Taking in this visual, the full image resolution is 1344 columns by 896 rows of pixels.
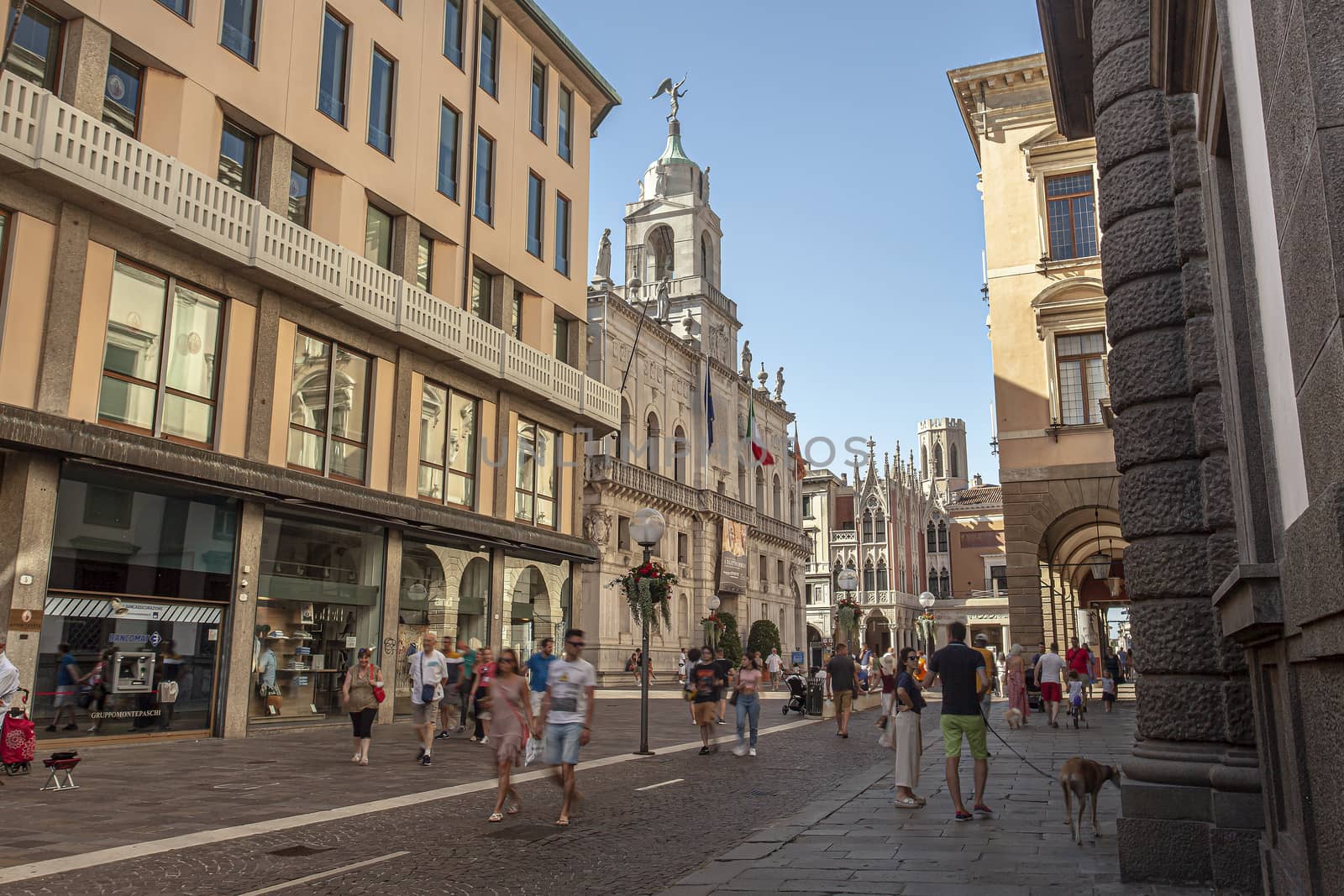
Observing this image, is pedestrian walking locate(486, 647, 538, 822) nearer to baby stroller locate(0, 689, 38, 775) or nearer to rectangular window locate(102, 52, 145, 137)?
baby stroller locate(0, 689, 38, 775)

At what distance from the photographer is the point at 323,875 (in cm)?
757

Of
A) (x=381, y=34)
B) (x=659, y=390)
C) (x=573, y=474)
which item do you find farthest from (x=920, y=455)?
(x=381, y=34)

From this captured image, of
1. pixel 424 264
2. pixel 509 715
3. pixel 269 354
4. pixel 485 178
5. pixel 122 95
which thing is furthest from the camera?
pixel 485 178

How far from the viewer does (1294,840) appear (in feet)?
16.2

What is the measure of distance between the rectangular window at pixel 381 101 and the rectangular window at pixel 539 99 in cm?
594

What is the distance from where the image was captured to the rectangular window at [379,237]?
22.5 metres

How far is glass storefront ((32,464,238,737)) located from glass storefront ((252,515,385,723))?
1.06m

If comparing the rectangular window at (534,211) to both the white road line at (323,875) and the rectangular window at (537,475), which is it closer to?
the rectangular window at (537,475)

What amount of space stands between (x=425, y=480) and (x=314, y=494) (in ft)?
13.9

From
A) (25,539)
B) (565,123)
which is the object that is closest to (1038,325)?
(565,123)

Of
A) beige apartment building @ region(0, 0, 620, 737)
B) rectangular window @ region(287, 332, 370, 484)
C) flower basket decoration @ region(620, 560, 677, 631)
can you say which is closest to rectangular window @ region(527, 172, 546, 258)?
beige apartment building @ region(0, 0, 620, 737)

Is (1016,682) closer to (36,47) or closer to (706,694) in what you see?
(706,694)

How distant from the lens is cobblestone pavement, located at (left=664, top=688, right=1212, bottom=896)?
6.97 metres

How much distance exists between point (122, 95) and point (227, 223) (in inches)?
96.9
